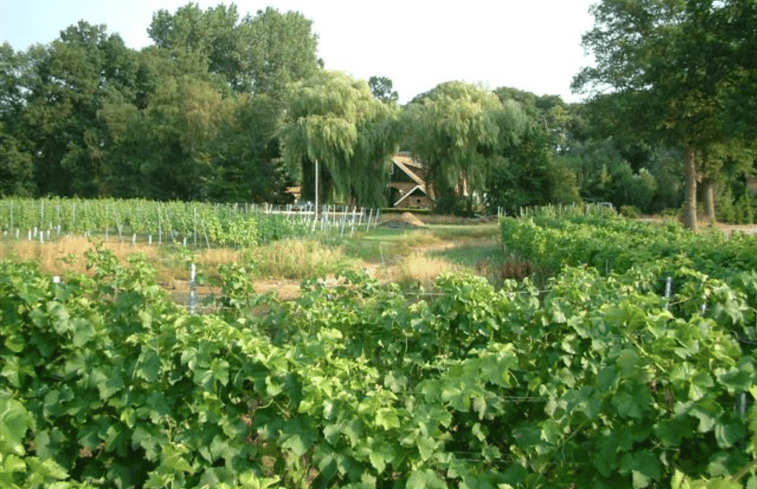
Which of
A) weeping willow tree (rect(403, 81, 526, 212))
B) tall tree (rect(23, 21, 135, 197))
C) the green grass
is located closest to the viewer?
the green grass

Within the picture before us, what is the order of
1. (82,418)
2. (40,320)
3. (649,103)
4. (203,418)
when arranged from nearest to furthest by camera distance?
(203,418) < (82,418) < (40,320) < (649,103)

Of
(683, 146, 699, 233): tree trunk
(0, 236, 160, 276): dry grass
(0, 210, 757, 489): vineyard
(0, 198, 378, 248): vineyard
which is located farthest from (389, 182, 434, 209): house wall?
(0, 210, 757, 489): vineyard

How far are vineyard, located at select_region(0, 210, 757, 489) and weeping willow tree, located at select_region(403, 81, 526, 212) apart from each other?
122ft

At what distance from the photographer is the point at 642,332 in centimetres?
398

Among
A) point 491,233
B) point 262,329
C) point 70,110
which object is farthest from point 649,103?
point 70,110

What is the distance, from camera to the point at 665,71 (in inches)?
1240

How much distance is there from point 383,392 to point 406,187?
2548 inches

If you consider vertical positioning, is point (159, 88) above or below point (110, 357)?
above

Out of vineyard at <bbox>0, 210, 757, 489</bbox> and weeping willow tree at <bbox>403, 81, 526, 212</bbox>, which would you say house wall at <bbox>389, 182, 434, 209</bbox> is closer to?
weeping willow tree at <bbox>403, 81, 526, 212</bbox>

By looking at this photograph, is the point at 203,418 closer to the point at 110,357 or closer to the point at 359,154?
the point at 110,357

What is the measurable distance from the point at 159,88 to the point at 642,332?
189ft

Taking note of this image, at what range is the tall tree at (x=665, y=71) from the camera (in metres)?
30.2

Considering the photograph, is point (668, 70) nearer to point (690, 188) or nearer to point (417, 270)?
point (690, 188)

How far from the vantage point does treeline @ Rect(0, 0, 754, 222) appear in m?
41.7
